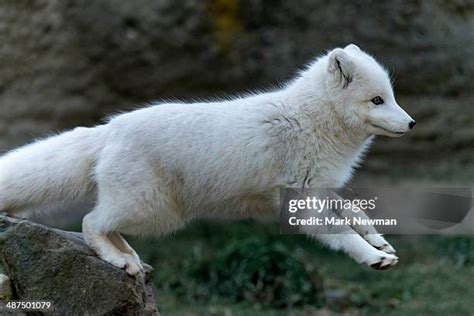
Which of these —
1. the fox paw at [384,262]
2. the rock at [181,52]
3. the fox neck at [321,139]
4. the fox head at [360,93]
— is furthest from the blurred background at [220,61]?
the fox paw at [384,262]

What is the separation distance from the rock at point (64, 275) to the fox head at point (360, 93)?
1.88m

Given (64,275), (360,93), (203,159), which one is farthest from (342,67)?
(64,275)

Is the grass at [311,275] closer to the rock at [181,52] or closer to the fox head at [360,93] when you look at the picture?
the rock at [181,52]

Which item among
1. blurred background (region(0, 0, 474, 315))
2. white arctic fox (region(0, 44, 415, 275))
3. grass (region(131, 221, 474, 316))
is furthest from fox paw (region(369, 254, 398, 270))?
blurred background (region(0, 0, 474, 315))

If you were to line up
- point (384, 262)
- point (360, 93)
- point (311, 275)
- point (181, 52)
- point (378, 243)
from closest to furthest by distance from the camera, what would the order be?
point (384, 262), point (378, 243), point (360, 93), point (311, 275), point (181, 52)

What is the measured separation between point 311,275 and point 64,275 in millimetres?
4348

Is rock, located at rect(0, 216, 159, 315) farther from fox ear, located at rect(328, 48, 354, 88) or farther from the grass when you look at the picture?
the grass

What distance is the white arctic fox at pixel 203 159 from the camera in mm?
6555

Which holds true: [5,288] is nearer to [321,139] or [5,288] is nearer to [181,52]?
[321,139]

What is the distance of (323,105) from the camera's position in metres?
6.88

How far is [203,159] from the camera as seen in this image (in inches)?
262

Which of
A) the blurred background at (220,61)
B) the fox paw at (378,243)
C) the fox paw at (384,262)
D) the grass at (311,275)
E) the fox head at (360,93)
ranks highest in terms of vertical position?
the fox head at (360,93)

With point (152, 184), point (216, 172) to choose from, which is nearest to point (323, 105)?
point (216, 172)

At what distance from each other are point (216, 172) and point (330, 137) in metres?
0.84
